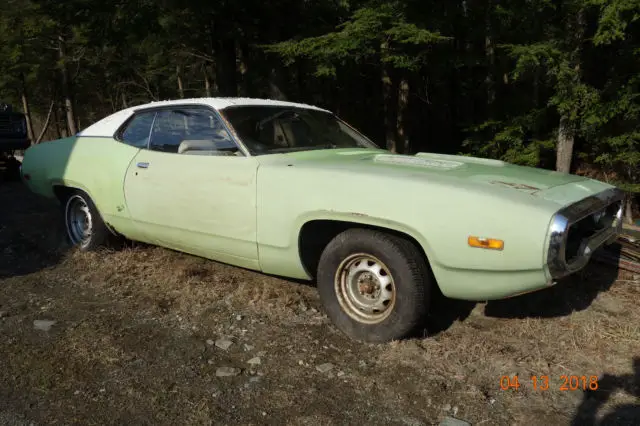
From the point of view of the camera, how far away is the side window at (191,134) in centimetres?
382

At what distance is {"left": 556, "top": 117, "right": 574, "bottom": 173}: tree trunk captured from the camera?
7391 millimetres

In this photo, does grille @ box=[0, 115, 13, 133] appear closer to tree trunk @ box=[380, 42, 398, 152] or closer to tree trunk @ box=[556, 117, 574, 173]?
tree trunk @ box=[380, 42, 398, 152]

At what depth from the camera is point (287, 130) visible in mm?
4137

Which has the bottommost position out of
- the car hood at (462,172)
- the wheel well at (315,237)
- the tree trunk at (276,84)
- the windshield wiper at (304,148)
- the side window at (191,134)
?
the wheel well at (315,237)

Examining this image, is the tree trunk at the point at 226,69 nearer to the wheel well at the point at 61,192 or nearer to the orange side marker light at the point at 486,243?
the wheel well at the point at 61,192

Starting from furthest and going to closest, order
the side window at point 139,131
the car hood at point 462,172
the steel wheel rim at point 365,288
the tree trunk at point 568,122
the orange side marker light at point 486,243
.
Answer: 1. the tree trunk at point 568,122
2. the side window at point 139,131
3. the steel wheel rim at point 365,288
4. the car hood at point 462,172
5. the orange side marker light at point 486,243

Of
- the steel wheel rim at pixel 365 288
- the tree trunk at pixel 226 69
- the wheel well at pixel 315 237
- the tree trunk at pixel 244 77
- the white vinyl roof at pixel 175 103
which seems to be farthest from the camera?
the tree trunk at pixel 244 77

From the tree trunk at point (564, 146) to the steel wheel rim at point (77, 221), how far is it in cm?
637

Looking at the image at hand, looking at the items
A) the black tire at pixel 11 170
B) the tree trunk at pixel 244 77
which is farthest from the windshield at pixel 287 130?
the tree trunk at pixel 244 77

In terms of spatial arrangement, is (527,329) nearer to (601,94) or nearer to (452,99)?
(601,94)

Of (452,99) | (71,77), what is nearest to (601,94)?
(452,99)

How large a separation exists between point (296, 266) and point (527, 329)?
1.51 metres

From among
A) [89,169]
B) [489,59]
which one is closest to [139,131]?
[89,169]

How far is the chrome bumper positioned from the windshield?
198 cm
